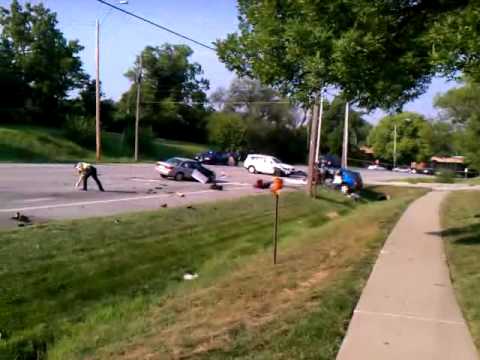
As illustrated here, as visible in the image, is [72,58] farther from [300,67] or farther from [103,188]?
[300,67]

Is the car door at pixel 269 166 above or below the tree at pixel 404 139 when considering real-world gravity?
below

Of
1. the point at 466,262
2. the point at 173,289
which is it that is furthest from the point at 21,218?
the point at 466,262

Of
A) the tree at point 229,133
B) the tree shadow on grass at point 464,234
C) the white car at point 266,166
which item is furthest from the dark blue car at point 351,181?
the tree at point 229,133

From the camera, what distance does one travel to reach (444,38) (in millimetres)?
8844

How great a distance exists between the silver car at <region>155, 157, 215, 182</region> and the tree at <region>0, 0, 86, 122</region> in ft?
144

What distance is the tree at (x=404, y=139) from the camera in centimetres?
12306

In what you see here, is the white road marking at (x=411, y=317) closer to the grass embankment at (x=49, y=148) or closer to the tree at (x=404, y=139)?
the grass embankment at (x=49, y=148)

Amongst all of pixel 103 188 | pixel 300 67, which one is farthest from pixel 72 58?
pixel 300 67

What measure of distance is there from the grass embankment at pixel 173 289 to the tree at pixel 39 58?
62.1 metres

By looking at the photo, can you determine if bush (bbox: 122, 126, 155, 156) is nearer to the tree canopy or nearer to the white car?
the white car

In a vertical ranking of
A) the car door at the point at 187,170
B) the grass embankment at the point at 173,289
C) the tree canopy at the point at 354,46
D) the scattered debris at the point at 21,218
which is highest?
the tree canopy at the point at 354,46

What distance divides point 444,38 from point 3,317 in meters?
6.97

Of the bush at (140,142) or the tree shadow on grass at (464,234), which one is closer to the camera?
the tree shadow on grass at (464,234)

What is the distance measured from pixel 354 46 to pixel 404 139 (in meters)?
121
